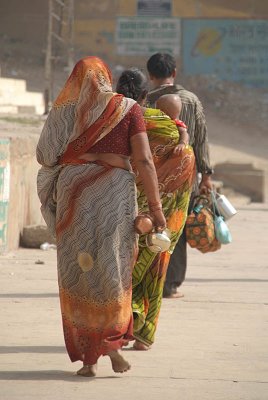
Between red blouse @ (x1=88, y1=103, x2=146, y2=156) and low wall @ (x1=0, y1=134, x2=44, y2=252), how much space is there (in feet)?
15.9

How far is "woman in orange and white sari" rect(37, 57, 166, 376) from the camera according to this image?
5.61 metres

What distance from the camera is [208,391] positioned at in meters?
5.43

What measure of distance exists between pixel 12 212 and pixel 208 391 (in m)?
5.60

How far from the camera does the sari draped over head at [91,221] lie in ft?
18.4

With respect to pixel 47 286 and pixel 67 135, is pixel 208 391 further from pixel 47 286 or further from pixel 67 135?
pixel 47 286

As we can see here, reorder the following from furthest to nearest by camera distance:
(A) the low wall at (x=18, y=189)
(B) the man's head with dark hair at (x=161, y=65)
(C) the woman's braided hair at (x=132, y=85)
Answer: (A) the low wall at (x=18, y=189)
(B) the man's head with dark hair at (x=161, y=65)
(C) the woman's braided hair at (x=132, y=85)

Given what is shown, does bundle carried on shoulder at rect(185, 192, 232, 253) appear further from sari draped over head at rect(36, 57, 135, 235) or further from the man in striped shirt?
sari draped over head at rect(36, 57, 135, 235)

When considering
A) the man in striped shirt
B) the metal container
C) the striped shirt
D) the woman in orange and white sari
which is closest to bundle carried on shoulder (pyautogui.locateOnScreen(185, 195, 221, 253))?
the man in striped shirt

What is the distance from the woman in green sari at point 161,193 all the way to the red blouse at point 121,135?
1.92ft

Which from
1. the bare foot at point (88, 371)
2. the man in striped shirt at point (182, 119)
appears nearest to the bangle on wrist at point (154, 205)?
the bare foot at point (88, 371)

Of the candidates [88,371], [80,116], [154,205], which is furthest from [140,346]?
[80,116]

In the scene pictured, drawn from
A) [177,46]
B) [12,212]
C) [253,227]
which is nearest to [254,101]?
[177,46]

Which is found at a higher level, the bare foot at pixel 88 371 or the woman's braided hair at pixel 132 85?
the woman's braided hair at pixel 132 85

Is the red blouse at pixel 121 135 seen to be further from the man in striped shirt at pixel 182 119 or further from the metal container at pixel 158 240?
the man in striped shirt at pixel 182 119
